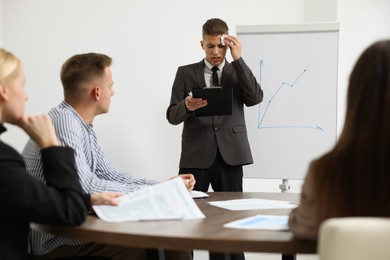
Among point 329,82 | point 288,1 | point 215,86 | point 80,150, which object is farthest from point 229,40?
point 80,150

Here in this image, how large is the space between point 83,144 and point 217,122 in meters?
1.52

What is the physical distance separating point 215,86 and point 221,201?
136 cm

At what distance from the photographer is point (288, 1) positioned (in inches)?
182

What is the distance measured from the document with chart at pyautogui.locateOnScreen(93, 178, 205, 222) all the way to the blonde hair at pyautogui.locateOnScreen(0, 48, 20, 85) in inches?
19.2

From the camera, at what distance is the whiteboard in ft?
12.9

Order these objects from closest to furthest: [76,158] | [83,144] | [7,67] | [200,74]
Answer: [7,67] < [76,158] < [83,144] < [200,74]

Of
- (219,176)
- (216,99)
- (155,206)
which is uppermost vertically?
(216,99)

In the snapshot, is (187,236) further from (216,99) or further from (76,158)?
(216,99)

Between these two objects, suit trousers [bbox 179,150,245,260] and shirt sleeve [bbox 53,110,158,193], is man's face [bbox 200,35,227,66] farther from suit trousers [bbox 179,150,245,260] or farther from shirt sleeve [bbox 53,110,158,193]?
shirt sleeve [bbox 53,110,158,193]

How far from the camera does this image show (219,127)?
11.5 ft

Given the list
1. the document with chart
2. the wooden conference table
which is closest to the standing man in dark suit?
the document with chart

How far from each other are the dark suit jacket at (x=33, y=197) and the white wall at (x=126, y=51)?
2.67 m

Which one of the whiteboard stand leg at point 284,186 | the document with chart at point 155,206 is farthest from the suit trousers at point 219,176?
the document with chart at point 155,206

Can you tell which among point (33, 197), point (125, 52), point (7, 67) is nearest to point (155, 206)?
point (33, 197)
